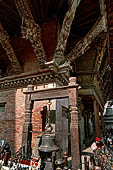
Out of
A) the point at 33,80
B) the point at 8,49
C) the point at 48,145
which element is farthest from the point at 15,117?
the point at 8,49

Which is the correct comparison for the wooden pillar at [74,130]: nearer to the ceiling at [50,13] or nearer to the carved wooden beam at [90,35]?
the carved wooden beam at [90,35]

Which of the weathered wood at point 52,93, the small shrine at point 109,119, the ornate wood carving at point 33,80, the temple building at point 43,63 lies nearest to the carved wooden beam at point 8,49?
the temple building at point 43,63

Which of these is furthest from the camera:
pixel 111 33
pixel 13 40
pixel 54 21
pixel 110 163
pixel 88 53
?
pixel 88 53

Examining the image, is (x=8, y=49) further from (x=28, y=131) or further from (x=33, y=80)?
(x=28, y=131)

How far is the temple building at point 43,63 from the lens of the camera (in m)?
3.93

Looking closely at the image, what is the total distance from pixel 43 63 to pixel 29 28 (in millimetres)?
1493

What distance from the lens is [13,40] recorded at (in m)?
7.35

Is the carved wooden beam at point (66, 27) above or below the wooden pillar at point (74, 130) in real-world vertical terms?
above

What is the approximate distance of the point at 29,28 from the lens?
15.4ft

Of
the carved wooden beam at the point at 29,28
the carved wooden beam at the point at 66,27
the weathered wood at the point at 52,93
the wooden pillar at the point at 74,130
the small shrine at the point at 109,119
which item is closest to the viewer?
the wooden pillar at the point at 74,130

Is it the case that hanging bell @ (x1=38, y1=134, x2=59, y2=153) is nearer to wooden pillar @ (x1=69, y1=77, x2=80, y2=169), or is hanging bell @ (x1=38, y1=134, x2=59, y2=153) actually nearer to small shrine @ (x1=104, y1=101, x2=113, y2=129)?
wooden pillar @ (x1=69, y1=77, x2=80, y2=169)

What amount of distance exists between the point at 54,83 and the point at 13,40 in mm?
4399

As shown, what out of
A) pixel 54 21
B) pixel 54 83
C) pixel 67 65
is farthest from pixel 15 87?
pixel 54 21

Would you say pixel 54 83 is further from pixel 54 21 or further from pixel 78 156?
pixel 54 21
